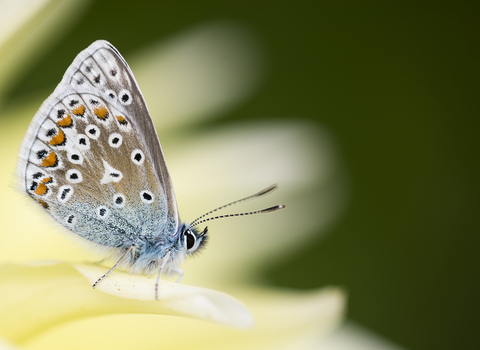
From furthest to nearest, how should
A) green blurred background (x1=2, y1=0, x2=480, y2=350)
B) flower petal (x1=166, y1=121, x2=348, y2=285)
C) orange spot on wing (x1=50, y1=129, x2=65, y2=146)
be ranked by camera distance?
1. green blurred background (x1=2, y1=0, x2=480, y2=350)
2. flower petal (x1=166, y1=121, x2=348, y2=285)
3. orange spot on wing (x1=50, y1=129, x2=65, y2=146)

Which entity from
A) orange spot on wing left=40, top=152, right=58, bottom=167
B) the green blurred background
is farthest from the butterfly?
the green blurred background

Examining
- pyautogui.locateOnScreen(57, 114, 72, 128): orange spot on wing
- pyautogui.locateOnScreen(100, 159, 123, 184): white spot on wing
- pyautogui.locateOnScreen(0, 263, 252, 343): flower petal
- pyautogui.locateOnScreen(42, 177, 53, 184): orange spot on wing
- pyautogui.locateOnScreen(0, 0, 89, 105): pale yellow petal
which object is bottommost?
pyautogui.locateOnScreen(0, 263, 252, 343): flower petal

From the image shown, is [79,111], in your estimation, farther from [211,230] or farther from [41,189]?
[211,230]

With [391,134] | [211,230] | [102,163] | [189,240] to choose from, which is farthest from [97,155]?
[391,134]

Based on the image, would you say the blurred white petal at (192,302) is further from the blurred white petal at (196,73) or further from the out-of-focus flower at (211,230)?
the blurred white petal at (196,73)

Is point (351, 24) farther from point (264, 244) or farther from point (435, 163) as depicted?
point (264, 244)

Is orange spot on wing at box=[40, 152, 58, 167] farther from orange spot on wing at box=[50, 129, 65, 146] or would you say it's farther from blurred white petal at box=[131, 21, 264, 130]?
blurred white petal at box=[131, 21, 264, 130]
